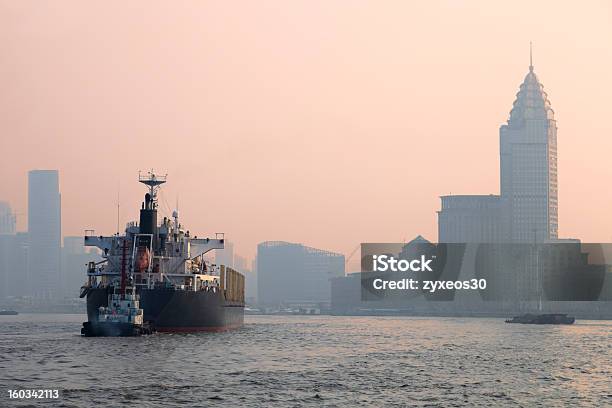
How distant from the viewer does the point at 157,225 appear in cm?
14975

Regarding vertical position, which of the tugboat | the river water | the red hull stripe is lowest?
the river water

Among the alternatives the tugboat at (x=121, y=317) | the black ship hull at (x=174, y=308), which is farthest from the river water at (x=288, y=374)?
the black ship hull at (x=174, y=308)

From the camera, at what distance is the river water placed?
73875 millimetres

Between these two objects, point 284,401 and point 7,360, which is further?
point 7,360

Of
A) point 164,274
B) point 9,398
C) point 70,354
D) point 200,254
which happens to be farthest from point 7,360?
point 200,254

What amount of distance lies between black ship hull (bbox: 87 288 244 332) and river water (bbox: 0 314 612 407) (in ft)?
25.9

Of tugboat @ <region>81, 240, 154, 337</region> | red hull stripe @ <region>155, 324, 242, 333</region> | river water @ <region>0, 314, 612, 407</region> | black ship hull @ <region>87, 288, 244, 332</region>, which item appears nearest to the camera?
river water @ <region>0, 314, 612, 407</region>

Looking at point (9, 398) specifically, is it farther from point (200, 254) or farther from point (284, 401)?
point (200, 254)

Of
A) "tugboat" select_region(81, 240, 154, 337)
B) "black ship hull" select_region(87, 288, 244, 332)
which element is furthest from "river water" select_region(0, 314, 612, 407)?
"black ship hull" select_region(87, 288, 244, 332)

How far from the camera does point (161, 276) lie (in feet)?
474

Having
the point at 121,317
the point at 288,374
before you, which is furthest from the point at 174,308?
the point at 288,374

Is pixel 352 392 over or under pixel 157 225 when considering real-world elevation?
under

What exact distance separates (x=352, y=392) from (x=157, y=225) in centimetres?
7603

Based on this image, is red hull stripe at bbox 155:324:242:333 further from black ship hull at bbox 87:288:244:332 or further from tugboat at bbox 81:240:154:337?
tugboat at bbox 81:240:154:337
